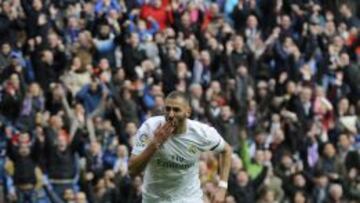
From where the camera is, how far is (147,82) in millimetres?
22750

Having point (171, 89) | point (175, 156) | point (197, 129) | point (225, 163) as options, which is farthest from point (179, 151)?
point (171, 89)

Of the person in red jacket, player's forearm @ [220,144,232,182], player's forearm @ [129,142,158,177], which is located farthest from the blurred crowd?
player's forearm @ [129,142,158,177]

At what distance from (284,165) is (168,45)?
10.6ft

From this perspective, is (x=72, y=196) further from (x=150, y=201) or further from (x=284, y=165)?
(x=150, y=201)

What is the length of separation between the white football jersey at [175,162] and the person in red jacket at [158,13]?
11935mm

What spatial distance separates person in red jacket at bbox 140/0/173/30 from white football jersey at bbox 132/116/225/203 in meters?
11.9

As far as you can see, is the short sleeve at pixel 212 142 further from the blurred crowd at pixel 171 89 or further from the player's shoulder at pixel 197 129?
the blurred crowd at pixel 171 89

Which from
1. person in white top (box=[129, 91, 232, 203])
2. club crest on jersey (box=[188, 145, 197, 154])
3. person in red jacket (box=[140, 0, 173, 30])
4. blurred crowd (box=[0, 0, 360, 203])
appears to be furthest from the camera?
person in red jacket (box=[140, 0, 173, 30])

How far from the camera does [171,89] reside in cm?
2278

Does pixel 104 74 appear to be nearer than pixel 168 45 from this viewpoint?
Yes

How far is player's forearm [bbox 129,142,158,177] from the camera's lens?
1220cm

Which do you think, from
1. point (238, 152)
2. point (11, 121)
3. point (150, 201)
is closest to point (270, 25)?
point (238, 152)

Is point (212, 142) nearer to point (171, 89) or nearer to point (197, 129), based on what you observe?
point (197, 129)

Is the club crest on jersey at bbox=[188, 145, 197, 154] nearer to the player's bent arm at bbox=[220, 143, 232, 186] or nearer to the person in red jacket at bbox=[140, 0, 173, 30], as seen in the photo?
the player's bent arm at bbox=[220, 143, 232, 186]
